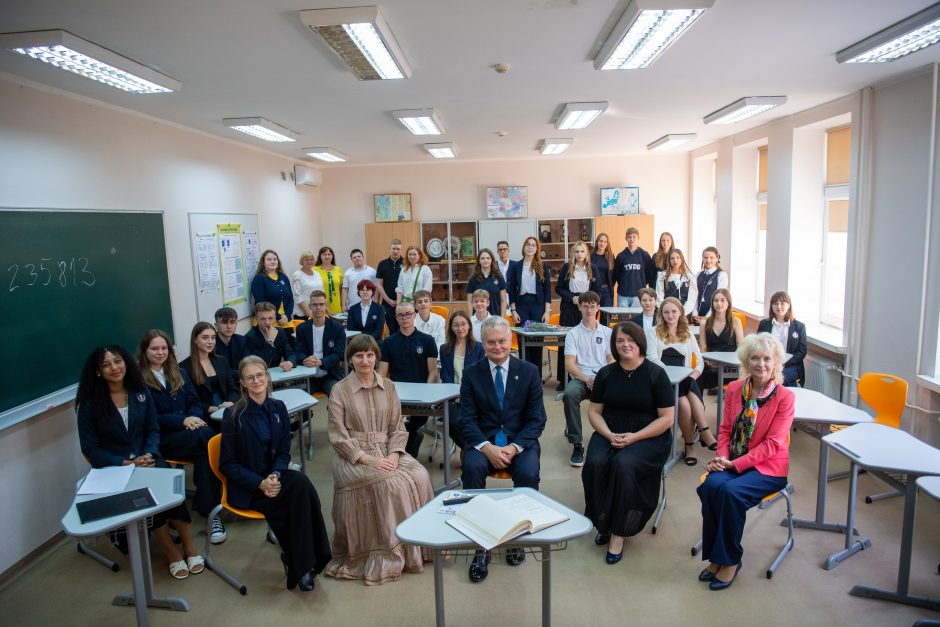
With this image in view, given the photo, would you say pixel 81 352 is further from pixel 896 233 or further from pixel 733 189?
pixel 733 189

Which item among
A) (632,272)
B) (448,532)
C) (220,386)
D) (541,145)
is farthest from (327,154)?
(448,532)

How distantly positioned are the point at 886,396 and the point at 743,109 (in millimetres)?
3055

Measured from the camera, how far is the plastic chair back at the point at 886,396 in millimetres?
4047

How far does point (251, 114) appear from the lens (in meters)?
5.57

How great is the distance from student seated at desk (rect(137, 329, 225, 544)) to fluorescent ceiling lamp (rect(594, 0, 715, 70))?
354 centimetres

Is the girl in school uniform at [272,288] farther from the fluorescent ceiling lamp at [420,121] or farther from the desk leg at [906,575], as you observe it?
the desk leg at [906,575]

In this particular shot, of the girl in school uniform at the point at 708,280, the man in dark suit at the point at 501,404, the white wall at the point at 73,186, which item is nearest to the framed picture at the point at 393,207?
the white wall at the point at 73,186

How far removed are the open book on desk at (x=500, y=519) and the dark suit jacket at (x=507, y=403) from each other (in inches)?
43.5

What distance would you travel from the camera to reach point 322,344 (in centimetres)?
554

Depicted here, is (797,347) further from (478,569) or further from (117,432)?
(117,432)

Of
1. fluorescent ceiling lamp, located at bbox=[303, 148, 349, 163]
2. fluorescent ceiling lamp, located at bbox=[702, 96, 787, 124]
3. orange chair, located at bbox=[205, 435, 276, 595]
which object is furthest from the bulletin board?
fluorescent ceiling lamp, located at bbox=[702, 96, 787, 124]

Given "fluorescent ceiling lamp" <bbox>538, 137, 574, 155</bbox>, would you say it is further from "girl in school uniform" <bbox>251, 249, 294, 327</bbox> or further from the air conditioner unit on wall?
"girl in school uniform" <bbox>251, 249, 294, 327</bbox>

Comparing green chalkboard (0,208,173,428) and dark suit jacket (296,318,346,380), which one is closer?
green chalkboard (0,208,173,428)

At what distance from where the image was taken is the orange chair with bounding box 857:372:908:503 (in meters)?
4.05
